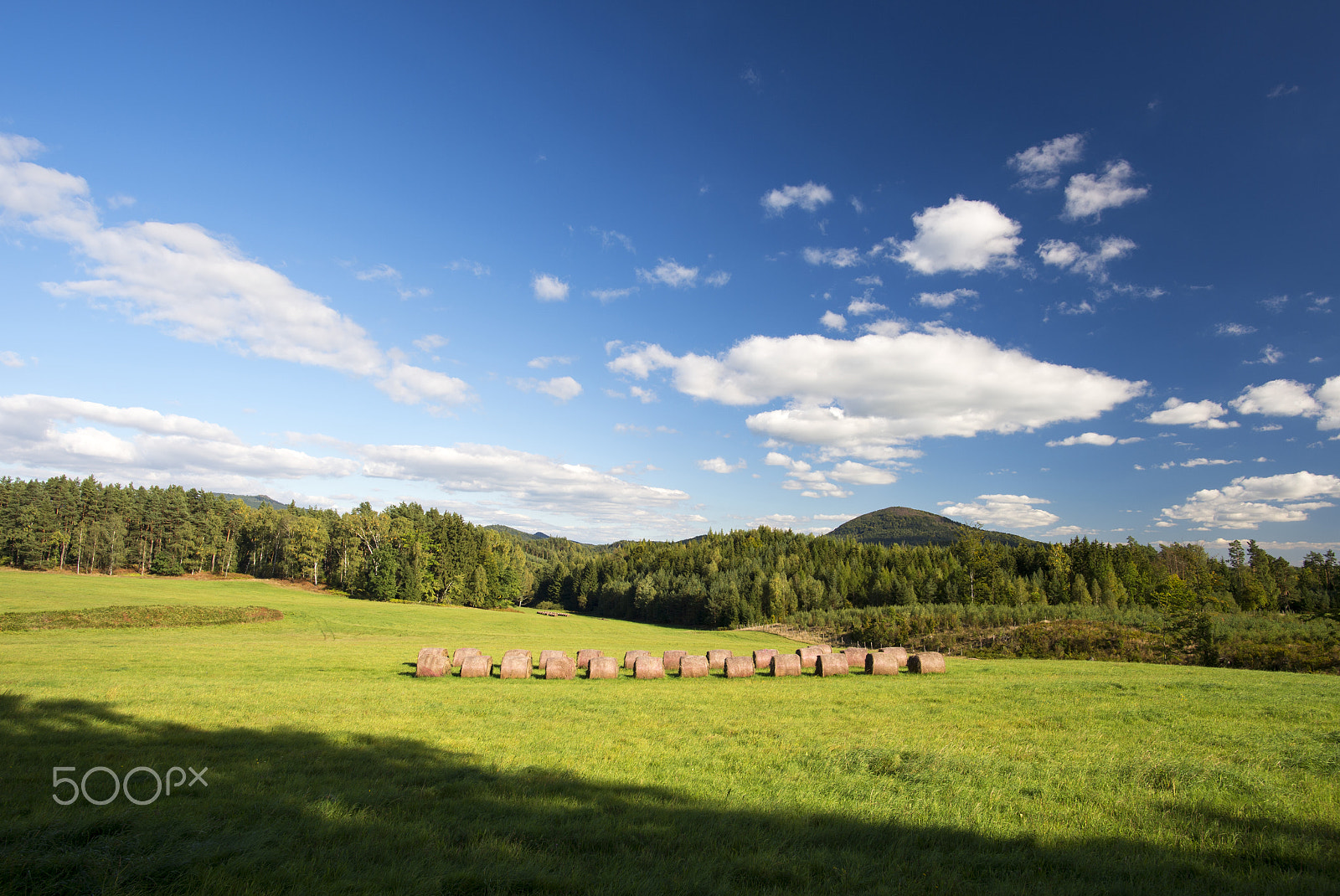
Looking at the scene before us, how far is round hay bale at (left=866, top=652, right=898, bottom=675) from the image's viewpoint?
82.3ft

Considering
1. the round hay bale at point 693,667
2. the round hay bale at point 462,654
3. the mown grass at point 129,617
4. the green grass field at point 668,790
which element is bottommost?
the mown grass at point 129,617

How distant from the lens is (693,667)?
23.9 meters

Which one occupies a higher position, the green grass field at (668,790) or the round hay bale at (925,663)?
the green grass field at (668,790)

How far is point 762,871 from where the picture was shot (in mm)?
5547

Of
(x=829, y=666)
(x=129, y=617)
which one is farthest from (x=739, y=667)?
(x=129, y=617)

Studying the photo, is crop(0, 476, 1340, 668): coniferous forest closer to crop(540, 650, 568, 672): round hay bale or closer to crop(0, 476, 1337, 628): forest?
crop(0, 476, 1337, 628): forest

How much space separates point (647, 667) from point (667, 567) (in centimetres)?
10588

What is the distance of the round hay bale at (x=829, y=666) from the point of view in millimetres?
24438

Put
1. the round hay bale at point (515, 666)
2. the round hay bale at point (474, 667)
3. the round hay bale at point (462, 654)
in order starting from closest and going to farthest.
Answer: the round hay bale at point (515, 666), the round hay bale at point (474, 667), the round hay bale at point (462, 654)

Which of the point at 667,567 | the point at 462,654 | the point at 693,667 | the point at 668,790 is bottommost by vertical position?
the point at 667,567

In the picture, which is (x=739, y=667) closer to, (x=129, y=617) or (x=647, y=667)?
(x=647, y=667)

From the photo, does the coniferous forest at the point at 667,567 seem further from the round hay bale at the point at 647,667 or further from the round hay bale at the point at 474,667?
the round hay bale at the point at 474,667

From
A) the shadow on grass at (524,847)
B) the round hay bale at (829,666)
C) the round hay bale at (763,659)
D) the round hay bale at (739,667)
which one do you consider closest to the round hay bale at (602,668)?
the round hay bale at (739,667)

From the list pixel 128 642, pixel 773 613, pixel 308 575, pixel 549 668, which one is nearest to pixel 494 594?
pixel 308 575
